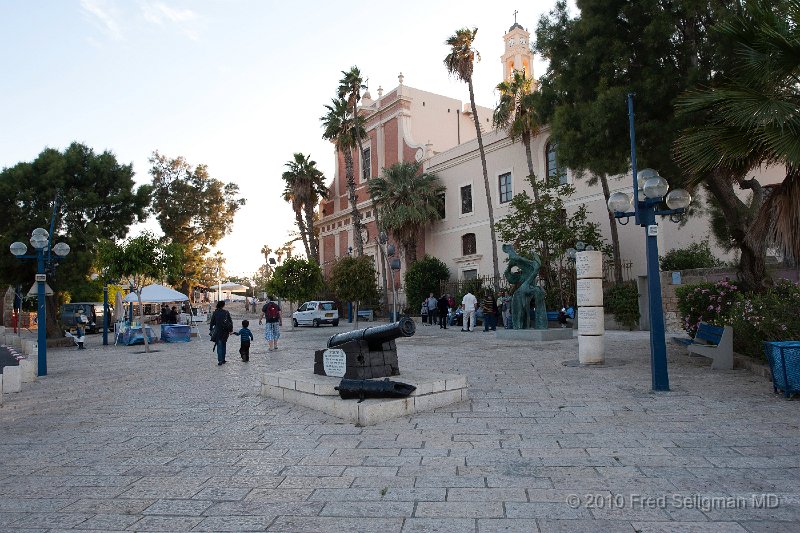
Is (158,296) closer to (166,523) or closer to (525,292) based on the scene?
(525,292)

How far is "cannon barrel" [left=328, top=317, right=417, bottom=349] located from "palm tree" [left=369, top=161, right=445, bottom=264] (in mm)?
23725

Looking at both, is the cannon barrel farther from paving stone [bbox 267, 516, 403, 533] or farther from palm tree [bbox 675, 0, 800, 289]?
palm tree [bbox 675, 0, 800, 289]

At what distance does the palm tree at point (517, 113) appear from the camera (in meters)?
25.0

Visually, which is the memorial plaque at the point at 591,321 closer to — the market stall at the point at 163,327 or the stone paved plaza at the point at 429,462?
the stone paved plaza at the point at 429,462

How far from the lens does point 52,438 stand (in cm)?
582

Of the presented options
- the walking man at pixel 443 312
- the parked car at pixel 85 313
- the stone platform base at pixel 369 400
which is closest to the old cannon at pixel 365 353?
the stone platform base at pixel 369 400

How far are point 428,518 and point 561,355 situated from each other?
923cm

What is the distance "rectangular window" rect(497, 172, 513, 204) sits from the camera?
2778 cm

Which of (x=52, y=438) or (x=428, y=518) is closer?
(x=428, y=518)

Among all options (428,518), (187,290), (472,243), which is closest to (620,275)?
(472,243)

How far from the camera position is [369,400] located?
6.13 meters

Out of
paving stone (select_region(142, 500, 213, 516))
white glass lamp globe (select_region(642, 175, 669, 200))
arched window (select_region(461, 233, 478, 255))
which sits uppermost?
arched window (select_region(461, 233, 478, 255))

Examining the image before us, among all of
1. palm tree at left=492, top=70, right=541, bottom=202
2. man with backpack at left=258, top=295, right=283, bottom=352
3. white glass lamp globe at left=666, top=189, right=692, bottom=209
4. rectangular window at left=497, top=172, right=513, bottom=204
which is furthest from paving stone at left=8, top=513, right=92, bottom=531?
rectangular window at left=497, top=172, right=513, bottom=204

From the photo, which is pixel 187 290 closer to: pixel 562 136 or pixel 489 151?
pixel 489 151
